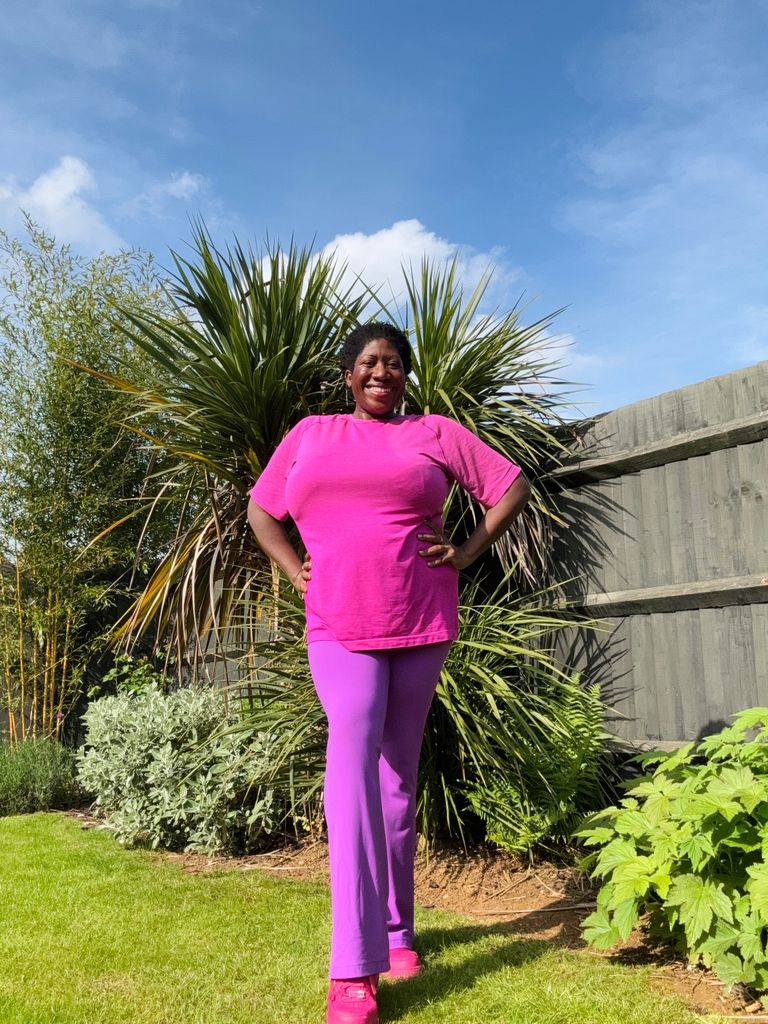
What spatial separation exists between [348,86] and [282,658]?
2.98m

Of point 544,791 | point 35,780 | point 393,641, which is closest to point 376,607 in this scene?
point 393,641

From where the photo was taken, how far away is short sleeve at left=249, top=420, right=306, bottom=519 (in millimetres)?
2631

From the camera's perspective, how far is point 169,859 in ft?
14.6

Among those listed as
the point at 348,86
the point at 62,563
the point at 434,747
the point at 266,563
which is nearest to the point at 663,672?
the point at 434,747

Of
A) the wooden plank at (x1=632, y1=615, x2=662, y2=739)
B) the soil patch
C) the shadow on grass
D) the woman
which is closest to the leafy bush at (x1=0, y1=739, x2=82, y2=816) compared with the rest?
the soil patch

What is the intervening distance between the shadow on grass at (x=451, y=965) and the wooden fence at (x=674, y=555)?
4.19 ft

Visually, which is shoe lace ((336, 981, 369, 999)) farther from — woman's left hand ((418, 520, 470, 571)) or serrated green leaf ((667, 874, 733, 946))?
woman's left hand ((418, 520, 470, 571))

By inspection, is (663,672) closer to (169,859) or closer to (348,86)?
(169,859)

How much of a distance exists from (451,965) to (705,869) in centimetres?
73

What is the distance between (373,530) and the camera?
233 cm

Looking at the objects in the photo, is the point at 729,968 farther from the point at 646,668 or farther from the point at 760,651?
the point at 646,668

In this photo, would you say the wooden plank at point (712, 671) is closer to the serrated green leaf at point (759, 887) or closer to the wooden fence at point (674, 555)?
the wooden fence at point (674, 555)

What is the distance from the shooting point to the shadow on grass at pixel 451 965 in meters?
2.25

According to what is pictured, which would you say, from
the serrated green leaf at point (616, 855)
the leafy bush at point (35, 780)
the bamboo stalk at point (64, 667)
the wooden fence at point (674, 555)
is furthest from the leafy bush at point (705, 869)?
the bamboo stalk at point (64, 667)
